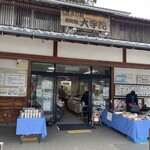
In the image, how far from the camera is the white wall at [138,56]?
26.8 ft

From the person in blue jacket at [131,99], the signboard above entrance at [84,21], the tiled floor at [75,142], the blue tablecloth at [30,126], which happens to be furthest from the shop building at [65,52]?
the blue tablecloth at [30,126]

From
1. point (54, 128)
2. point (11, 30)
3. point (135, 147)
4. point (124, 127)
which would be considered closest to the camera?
point (11, 30)

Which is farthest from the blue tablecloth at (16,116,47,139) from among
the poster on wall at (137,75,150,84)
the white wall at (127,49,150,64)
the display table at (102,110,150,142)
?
the poster on wall at (137,75,150,84)

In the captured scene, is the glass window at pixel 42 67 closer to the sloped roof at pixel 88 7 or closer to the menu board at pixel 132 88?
the sloped roof at pixel 88 7

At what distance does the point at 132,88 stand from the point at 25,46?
5.18 metres

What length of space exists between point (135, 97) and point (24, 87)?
4.82m

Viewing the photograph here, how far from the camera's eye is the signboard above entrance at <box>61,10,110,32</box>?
5.65 meters

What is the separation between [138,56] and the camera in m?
8.27

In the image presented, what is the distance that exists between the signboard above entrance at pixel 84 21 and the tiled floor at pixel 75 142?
3445 millimetres

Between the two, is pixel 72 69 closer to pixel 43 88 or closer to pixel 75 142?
pixel 43 88

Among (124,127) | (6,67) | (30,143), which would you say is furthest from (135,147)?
(6,67)

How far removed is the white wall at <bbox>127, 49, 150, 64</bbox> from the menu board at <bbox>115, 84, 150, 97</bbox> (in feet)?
4.11

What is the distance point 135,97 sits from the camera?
8.51m

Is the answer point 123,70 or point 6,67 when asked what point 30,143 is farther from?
point 123,70
